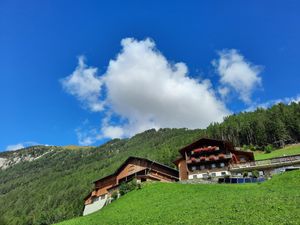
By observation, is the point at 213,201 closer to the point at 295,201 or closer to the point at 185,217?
the point at 185,217

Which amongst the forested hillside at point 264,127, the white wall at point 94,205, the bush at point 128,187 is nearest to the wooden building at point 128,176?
the white wall at point 94,205

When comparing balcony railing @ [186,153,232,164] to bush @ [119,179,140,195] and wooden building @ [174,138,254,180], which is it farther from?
bush @ [119,179,140,195]

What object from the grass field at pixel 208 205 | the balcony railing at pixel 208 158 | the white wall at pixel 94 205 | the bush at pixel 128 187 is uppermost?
the balcony railing at pixel 208 158

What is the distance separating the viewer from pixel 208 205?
118 feet

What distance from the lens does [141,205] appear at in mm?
45938

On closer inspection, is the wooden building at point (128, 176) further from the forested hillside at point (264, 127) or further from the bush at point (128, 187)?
the forested hillside at point (264, 127)

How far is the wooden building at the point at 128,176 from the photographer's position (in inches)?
3024

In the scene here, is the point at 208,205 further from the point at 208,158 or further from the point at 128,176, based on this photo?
the point at 128,176

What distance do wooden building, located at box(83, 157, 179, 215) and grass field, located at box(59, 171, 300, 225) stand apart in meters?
20.6

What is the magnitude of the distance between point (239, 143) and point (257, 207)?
127 metres

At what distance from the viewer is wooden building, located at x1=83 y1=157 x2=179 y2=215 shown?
76812 mm

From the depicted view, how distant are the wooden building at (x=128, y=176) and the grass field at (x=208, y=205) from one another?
67.7ft

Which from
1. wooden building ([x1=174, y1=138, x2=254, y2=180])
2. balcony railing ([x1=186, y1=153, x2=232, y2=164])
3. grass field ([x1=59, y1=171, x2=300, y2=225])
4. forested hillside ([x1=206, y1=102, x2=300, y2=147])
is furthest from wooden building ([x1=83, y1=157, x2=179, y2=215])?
Result: forested hillside ([x1=206, y1=102, x2=300, y2=147])

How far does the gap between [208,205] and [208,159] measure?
4171 centimetres
